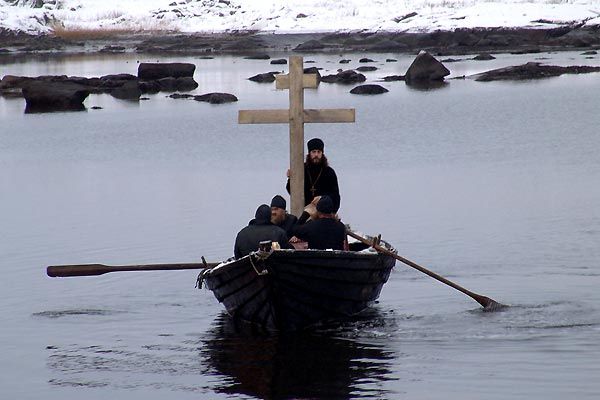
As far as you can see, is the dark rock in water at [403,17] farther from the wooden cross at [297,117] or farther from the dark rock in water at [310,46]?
the wooden cross at [297,117]

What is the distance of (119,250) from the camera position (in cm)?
2272

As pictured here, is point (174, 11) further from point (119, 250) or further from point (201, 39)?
point (119, 250)

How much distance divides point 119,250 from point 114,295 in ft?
11.3

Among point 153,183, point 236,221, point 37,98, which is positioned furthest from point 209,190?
point 37,98

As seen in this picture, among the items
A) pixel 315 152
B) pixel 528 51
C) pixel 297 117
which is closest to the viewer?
Result: pixel 315 152

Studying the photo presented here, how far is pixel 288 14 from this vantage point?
128 meters

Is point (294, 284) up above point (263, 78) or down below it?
below

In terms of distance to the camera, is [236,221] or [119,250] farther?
[236,221]

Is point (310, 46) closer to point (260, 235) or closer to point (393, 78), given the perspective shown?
point (393, 78)

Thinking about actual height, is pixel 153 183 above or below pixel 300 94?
below

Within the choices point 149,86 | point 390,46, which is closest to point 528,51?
point 390,46

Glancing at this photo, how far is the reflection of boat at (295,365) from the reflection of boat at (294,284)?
Answer: 0.98ft

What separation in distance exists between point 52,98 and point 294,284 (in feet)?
132

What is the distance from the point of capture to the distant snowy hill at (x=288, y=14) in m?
105
